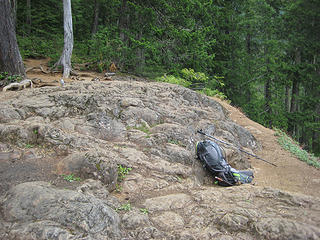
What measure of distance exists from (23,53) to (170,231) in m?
12.8

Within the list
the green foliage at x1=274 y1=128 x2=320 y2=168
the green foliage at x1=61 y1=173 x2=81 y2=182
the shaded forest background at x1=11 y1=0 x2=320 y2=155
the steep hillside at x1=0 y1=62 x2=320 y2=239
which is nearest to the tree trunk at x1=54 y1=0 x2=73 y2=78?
the shaded forest background at x1=11 y1=0 x2=320 y2=155

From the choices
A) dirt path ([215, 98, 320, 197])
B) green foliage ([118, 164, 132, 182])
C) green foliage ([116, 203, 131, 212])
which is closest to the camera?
green foliage ([116, 203, 131, 212])

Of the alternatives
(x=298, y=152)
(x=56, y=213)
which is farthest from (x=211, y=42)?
(x=56, y=213)

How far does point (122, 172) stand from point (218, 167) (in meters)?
2.30

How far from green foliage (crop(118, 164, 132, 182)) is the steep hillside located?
0.02 m

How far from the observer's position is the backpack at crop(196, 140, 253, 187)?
17.6 feet

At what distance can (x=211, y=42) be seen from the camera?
17.2m

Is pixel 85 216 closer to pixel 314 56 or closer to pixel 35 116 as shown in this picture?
pixel 35 116

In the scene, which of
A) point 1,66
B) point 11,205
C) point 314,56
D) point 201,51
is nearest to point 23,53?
point 1,66

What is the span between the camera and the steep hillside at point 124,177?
9.86ft

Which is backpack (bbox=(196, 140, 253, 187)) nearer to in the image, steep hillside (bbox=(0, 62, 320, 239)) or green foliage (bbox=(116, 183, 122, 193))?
steep hillside (bbox=(0, 62, 320, 239))

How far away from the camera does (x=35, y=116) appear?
19.0ft

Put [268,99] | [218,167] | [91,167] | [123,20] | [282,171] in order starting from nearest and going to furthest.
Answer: [91,167] < [218,167] < [282,171] < [123,20] < [268,99]

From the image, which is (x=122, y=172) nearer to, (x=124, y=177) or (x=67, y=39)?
(x=124, y=177)
